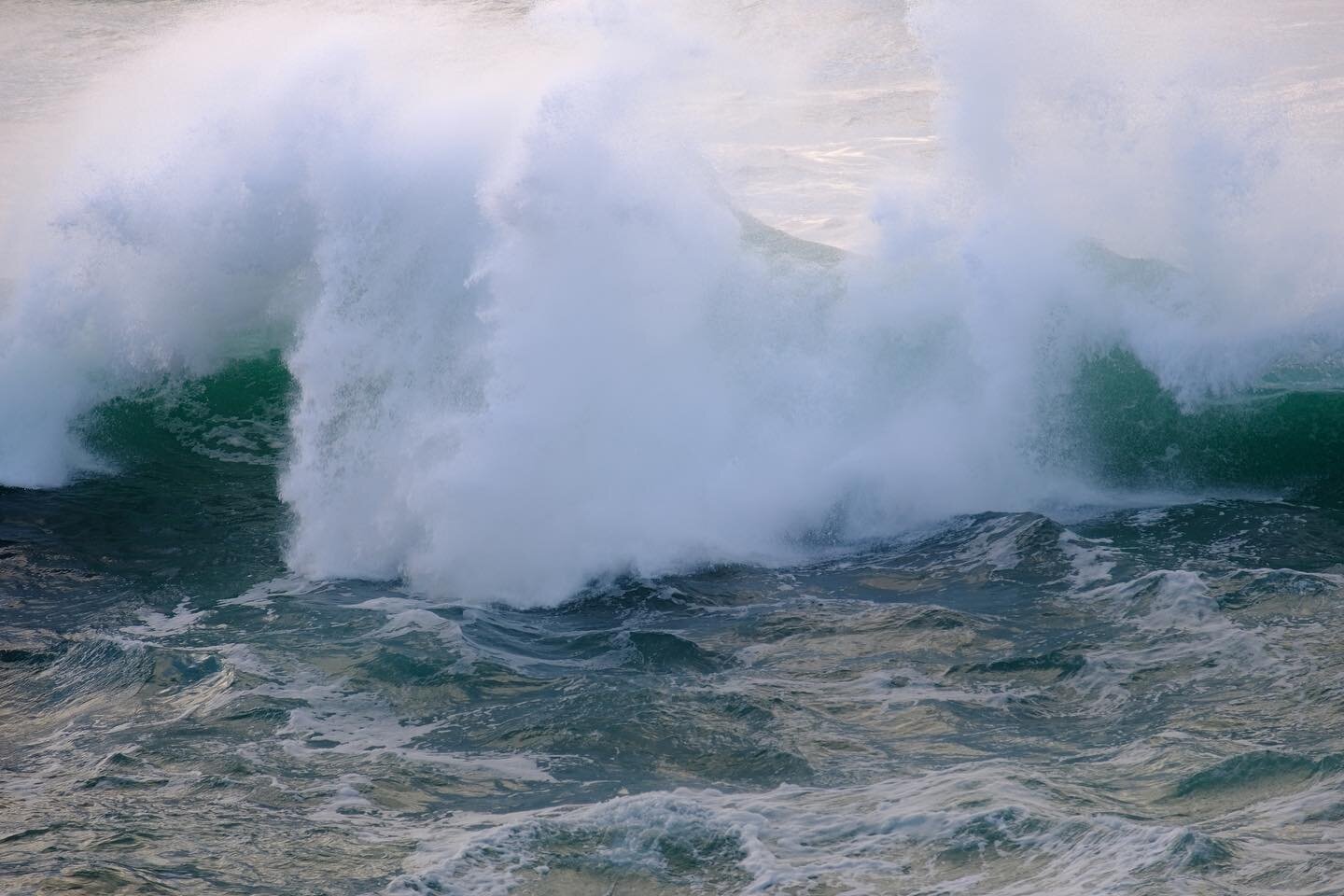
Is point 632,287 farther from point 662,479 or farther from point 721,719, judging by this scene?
point 721,719

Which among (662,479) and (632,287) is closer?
(662,479)

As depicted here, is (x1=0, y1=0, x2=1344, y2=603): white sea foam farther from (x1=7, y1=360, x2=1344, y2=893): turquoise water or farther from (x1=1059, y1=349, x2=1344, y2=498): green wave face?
(x1=7, y1=360, x2=1344, y2=893): turquoise water

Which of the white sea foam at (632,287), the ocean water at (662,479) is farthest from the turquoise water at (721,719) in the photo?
the white sea foam at (632,287)

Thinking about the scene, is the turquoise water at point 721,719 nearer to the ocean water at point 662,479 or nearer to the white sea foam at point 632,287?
the ocean water at point 662,479

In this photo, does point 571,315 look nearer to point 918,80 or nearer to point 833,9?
point 918,80

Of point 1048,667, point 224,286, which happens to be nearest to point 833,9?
point 224,286

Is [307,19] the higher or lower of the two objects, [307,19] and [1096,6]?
the higher

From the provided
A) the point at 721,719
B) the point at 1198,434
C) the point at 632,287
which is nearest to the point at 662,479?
the point at 632,287

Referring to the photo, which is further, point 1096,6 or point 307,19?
point 307,19

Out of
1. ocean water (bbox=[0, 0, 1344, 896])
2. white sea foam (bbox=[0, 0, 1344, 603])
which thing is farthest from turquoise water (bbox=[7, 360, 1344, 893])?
white sea foam (bbox=[0, 0, 1344, 603])
